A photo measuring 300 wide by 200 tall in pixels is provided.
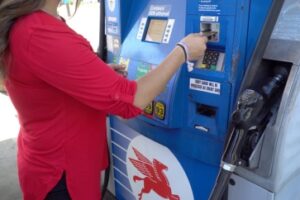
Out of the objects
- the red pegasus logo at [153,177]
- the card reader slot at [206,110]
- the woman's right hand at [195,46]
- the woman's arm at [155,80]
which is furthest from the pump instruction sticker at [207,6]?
the red pegasus logo at [153,177]

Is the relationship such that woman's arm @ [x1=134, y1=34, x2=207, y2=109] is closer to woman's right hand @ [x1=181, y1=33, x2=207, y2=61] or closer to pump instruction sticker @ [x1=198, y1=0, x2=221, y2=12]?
woman's right hand @ [x1=181, y1=33, x2=207, y2=61]

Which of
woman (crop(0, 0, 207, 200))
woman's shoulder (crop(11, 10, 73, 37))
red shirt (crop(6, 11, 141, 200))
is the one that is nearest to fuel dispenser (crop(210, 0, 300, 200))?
woman (crop(0, 0, 207, 200))

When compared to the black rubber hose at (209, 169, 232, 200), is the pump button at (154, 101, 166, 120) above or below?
above

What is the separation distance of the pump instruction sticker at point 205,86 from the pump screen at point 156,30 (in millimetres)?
301

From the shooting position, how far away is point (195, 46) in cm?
129

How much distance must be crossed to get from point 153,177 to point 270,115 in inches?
31.7

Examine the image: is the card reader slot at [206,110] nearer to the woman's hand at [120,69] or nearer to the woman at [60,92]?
the woman at [60,92]

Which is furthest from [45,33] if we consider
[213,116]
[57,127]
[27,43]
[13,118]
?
[13,118]

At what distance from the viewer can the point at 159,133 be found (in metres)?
1.67

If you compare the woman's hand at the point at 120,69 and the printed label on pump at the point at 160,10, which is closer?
the printed label on pump at the point at 160,10

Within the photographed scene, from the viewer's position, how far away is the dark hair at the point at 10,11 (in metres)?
1.15

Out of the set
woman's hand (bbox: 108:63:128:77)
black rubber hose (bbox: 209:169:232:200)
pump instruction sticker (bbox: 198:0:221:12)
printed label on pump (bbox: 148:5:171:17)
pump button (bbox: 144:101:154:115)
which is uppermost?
pump instruction sticker (bbox: 198:0:221:12)

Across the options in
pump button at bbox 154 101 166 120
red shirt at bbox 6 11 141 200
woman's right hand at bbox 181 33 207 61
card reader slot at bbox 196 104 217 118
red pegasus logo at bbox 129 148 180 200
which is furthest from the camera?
red pegasus logo at bbox 129 148 180 200

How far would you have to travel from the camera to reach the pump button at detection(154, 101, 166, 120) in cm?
154
